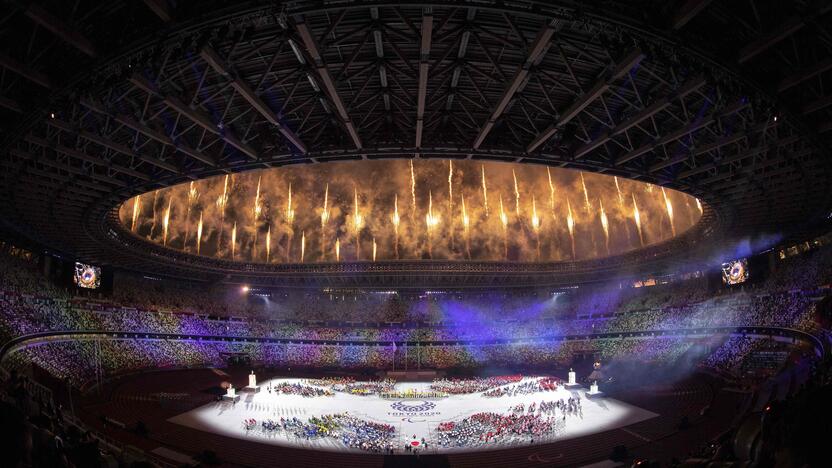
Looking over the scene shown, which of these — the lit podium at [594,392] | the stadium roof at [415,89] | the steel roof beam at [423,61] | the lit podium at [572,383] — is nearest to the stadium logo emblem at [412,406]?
the lit podium at [594,392]

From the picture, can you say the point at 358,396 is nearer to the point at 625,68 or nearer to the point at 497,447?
the point at 497,447

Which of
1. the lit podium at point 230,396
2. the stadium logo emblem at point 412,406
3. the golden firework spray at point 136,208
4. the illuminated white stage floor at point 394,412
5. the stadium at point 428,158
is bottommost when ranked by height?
the stadium logo emblem at point 412,406

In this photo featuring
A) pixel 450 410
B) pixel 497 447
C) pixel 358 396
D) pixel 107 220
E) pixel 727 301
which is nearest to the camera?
pixel 497 447

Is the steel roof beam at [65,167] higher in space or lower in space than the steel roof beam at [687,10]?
lower

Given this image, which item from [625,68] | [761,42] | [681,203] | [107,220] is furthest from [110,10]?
[681,203]

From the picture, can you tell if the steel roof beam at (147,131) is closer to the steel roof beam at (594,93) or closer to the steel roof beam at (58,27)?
the steel roof beam at (58,27)

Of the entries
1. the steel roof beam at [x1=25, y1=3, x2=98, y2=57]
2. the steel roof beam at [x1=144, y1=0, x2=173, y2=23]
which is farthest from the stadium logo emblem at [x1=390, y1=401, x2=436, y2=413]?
the steel roof beam at [x1=144, y1=0, x2=173, y2=23]
